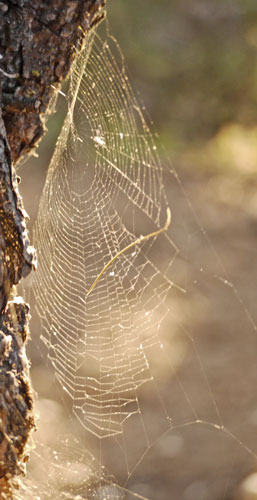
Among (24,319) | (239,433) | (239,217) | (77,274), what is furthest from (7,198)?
(239,217)

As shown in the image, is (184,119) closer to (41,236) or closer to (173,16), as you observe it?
(173,16)

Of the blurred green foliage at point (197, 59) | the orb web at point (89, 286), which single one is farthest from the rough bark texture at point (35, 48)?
the blurred green foliage at point (197, 59)

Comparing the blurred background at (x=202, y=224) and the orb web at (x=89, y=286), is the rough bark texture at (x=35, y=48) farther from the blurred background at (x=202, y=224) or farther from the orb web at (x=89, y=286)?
the blurred background at (x=202, y=224)

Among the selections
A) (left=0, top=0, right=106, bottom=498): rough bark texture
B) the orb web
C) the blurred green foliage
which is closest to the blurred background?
the blurred green foliage

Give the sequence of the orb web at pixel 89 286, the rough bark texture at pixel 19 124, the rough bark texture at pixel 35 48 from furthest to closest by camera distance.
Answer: the orb web at pixel 89 286 → the rough bark texture at pixel 35 48 → the rough bark texture at pixel 19 124

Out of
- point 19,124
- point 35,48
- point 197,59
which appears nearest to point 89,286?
point 19,124

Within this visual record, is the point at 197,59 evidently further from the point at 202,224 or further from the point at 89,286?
the point at 89,286
